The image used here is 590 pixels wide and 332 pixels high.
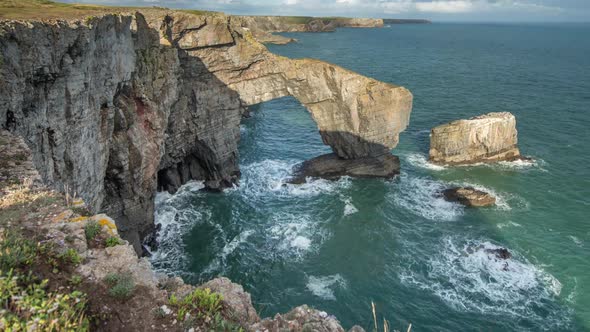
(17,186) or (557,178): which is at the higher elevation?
(17,186)

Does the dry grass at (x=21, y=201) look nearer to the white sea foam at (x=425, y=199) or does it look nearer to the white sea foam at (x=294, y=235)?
the white sea foam at (x=294, y=235)

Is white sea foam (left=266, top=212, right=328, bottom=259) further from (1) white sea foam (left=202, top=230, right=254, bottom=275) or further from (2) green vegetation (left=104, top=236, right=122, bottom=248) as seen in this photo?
(2) green vegetation (left=104, top=236, right=122, bottom=248)

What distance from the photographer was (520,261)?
2919 centimetres

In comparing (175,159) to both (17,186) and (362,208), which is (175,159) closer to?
(362,208)

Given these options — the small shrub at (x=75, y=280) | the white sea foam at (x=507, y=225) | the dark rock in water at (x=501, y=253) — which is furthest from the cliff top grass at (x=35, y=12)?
the white sea foam at (x=507, y=225)

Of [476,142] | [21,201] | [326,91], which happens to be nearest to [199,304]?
[21,201]

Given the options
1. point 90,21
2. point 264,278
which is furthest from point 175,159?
point 90,21

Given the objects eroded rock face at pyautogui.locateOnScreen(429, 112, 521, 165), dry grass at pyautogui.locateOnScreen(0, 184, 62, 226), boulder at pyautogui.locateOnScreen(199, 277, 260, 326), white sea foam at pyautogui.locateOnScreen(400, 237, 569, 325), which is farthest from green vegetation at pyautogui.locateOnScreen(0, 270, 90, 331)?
eroded rock face at pyautogui.locateOnScreen(429, 112, 521, 165)

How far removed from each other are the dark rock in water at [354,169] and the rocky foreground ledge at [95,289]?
1344 inches

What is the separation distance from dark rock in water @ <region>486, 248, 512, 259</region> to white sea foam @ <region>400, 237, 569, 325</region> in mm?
196

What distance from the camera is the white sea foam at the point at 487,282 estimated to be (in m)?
25.0

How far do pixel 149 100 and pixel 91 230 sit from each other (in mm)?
22697

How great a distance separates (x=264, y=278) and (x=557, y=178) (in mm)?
34495

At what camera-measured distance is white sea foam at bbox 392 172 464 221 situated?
35906mm
